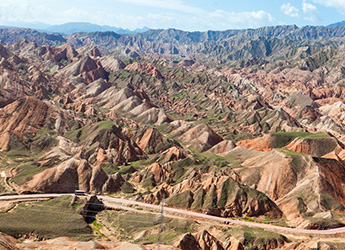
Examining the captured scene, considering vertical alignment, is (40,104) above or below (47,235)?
above

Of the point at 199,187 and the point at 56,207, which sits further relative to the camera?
the point at 199,187

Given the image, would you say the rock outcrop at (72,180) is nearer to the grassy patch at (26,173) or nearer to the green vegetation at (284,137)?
the grassy patch at (26,173)

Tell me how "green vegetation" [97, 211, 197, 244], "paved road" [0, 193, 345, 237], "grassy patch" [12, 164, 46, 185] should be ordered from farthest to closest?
"grassy patch" [12, 164, 46, 185] → "paved road" [0, 193, 345, 237] → "green vegetation" [97, 211, 197, 244]

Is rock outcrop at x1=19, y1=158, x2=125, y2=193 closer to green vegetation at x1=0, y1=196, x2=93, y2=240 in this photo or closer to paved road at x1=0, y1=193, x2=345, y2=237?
paved road at x1=0, y1=193, x2=345, y2=237

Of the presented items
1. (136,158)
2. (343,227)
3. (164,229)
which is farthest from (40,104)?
(343,227)

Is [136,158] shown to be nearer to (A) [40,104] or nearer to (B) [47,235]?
(A) [40,104]

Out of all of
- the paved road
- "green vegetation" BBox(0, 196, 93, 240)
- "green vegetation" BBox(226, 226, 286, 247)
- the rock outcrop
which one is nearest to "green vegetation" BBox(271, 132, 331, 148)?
the paved road

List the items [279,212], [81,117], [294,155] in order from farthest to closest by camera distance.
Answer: [81,117]
[294,155]
[279,212]

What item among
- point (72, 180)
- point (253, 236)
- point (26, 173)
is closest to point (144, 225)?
point (253, 236)

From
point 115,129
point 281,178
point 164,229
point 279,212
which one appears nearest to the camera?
point 164,229
